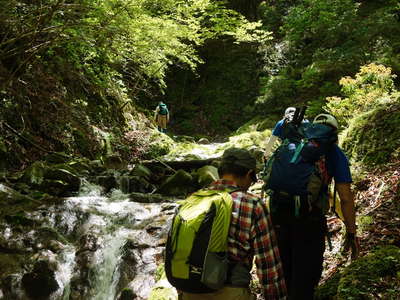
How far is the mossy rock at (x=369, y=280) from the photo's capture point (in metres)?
2.35

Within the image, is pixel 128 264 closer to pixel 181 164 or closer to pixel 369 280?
pixel 369 280

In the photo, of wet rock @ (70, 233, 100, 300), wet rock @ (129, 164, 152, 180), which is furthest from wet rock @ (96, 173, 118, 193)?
wet rock @ (70, 233, 100, 300)

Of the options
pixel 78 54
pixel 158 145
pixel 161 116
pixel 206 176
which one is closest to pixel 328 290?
pixel 206 176

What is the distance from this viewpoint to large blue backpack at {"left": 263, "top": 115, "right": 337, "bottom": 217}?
2.47 meters

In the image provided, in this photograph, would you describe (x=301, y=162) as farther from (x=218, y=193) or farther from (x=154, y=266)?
(x=154, y=266)

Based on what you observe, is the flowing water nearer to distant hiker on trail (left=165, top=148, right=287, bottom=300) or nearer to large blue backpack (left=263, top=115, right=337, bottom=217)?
distant hiker on trail (left=165, top=148, right=287, bottom=300)

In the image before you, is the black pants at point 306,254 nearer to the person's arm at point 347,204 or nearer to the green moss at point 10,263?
the person's arm at point 347,204

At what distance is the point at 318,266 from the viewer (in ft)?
8.34

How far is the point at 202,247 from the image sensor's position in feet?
6.83

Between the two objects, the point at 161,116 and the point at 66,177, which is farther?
the point at 161,116

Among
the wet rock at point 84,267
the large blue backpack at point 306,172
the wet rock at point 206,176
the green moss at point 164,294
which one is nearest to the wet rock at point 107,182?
the wet rock at point 206,176

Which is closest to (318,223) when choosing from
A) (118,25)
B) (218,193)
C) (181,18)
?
(218,193)

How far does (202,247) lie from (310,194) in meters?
0.86

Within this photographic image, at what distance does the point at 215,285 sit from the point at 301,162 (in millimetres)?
1013
